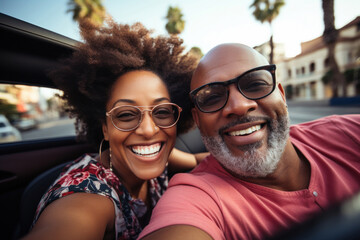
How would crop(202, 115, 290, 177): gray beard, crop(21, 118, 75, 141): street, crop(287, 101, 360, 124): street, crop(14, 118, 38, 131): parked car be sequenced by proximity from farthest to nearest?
crop(21, 118, 75, 141): street
crop(14, 118, 38, 131): parked car
crop(287, 101, 360, 124): street
crop(202, 115, 290, 177): gray beard

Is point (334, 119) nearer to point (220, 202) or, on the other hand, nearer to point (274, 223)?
point (274, 223)

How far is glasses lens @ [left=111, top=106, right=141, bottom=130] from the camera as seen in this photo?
1.52 metres

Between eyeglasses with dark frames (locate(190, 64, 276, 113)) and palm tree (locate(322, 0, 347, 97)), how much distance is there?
676mm

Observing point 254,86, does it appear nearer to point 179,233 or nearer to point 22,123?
point 179,233

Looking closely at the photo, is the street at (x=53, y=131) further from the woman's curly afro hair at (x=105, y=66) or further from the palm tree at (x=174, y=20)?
the palm tree at (x=174, y=20)

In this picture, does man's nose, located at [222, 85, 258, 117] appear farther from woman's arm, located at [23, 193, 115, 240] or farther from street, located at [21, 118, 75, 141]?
street, located at [21, 118, 75, 141]

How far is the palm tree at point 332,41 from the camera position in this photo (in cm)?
150

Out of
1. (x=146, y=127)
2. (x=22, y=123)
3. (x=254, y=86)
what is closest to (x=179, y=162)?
(x=146, y=127)

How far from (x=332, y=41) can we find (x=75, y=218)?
8.26 ft

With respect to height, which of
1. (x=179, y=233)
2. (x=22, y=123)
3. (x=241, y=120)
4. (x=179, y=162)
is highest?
(x=22, y=123)

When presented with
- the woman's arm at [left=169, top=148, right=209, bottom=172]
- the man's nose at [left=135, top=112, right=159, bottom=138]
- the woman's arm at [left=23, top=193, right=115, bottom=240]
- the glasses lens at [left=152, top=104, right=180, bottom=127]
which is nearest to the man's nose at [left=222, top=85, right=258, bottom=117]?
the glasses lens at [left=152, top=104, right=180, bottom=127]

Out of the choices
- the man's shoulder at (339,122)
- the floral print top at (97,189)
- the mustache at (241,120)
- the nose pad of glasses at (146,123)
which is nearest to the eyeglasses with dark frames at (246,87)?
the mustache at (241,120)

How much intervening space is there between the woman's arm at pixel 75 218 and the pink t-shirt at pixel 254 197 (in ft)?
1.17

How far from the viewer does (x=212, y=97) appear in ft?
4.77
